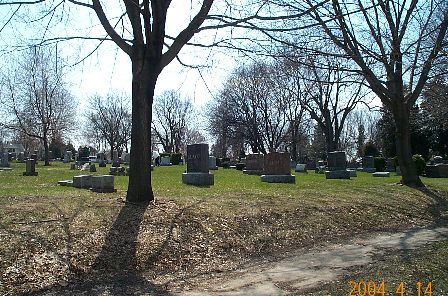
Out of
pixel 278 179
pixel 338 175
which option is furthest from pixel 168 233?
pixel 338 175

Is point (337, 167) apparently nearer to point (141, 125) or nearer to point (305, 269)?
point (141, 125)

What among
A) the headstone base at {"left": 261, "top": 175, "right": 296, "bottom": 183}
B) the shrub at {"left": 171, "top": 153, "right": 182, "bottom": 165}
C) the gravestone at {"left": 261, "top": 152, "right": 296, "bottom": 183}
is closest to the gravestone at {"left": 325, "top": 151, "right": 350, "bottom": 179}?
the gravestone at {"left": 261, "top": 152, "right": 296, "bottom": 183}

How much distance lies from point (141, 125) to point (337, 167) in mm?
18630

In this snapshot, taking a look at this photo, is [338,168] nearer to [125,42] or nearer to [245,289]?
[125,42]

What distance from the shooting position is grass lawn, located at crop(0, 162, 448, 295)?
6641 millimetres

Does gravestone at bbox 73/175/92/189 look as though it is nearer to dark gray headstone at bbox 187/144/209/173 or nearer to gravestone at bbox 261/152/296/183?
dark gray headstone at bbox 187/144/209/173

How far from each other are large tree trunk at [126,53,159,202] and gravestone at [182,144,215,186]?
7.12 meters

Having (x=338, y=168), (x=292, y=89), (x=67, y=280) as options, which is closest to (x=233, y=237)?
(x=67, y=280)

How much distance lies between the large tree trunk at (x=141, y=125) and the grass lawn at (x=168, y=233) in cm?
50

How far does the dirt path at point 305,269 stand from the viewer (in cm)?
613

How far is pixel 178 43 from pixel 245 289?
6435 millimetres

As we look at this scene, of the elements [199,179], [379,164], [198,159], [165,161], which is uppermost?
[165,161]
